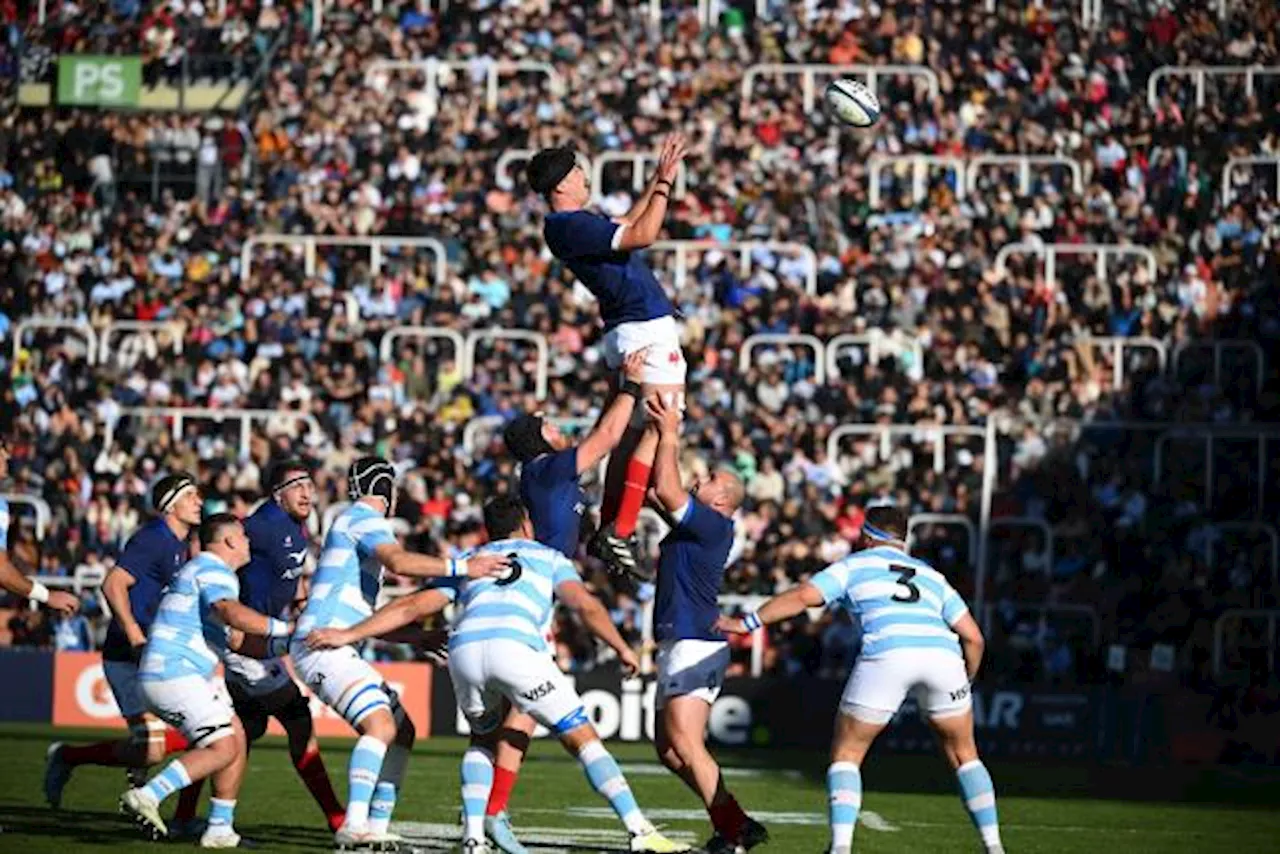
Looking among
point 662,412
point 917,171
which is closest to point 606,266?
point 662,412

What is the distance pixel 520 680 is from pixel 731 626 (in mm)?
1449

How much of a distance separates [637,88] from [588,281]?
23.0 m

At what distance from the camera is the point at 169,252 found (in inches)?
1469

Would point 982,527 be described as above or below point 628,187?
below

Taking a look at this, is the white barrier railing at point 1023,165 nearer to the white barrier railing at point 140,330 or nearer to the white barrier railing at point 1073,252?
the white barrier railing at point 1073,252

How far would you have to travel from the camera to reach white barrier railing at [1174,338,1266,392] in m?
33.4

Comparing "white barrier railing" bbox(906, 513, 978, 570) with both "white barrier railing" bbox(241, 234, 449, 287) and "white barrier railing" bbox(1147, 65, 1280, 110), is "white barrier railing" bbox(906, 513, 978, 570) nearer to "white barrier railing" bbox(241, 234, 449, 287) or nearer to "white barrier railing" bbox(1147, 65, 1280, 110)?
"white barrier railing" bbox(241, 234, 449, 287)

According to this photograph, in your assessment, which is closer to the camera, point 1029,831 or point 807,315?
point 1029,831

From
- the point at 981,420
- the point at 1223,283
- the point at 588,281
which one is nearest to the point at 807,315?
the point at 981,420

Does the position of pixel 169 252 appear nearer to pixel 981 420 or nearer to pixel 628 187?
pixel 628 187

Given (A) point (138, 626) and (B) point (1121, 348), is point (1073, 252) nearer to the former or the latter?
(B) point (1121, 348)

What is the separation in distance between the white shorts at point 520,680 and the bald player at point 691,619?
4.24 ft

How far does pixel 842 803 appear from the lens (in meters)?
15.1

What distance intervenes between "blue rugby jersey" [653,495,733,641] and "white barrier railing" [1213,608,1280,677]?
48.7 ft
